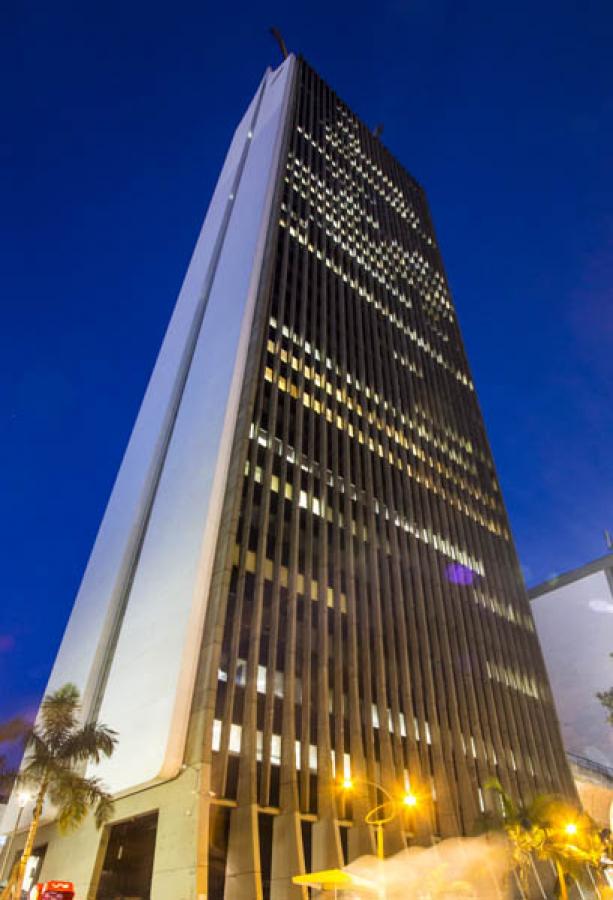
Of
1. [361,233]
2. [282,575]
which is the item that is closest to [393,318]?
[361,233]

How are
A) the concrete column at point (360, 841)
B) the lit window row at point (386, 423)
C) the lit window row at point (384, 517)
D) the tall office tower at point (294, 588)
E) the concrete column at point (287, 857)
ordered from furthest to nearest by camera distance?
the lit window row at point (386, 423)
the lit window row at point (384, 517)
the concrete column at point (360, 841)
the tall office tower at point (294, 588)
the concrete column at point (287, 857)

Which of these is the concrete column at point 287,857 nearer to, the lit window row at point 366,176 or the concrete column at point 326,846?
the concrete column at point 326,846

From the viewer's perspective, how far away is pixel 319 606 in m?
42.6

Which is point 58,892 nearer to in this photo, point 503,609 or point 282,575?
point 282,575

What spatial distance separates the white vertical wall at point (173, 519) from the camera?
37500 millimetres

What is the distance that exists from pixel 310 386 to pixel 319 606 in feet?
70.7

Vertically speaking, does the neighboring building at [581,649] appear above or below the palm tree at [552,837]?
above

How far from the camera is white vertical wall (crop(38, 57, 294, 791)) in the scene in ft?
123

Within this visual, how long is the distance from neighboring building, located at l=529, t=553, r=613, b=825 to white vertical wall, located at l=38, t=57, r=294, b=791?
182 ft

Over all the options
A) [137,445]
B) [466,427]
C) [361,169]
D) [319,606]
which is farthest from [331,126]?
[319,606]

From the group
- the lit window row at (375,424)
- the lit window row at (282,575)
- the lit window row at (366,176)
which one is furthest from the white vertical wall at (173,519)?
the lit window row at (366,176)

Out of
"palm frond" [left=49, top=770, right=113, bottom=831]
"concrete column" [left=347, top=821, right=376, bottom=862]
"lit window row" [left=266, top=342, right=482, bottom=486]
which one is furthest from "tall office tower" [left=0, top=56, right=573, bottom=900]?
"palm frond" [left=49, top=770, right=113, bottom=831]

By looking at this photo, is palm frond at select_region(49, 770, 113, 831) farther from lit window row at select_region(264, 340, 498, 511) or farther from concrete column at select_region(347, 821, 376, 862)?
lit window row at select_region(264, 340, 498, 511)

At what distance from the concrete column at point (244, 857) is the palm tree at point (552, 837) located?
17.3 m
